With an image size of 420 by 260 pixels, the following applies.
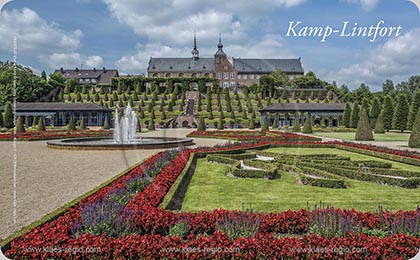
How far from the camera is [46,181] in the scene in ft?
30.6

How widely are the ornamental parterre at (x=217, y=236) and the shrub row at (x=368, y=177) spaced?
4.25m

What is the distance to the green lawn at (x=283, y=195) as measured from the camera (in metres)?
7.03

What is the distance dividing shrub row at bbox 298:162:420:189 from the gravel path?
6461 mm

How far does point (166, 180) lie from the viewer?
8.04 metres

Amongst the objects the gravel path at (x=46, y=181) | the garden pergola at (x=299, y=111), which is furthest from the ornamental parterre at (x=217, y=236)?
the garden pergola at (x=299, y=111)

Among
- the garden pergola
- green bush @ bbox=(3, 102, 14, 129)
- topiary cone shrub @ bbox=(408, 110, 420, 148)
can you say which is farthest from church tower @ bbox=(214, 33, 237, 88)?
topiary cone shrub @ bbox=(408, 110, 420, 148)

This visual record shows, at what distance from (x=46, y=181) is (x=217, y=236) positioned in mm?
6841

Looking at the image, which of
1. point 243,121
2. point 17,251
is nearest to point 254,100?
point 243,121

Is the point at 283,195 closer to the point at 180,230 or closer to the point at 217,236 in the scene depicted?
the point at 180,230

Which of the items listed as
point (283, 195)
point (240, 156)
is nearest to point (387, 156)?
point (240, 156)

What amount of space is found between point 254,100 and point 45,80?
142ft

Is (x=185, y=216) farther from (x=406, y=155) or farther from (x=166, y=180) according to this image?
(x=406, y=155)

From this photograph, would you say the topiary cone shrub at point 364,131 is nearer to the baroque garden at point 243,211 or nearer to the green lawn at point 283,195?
the baroque garden at point 243,211

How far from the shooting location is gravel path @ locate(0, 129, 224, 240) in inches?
252
